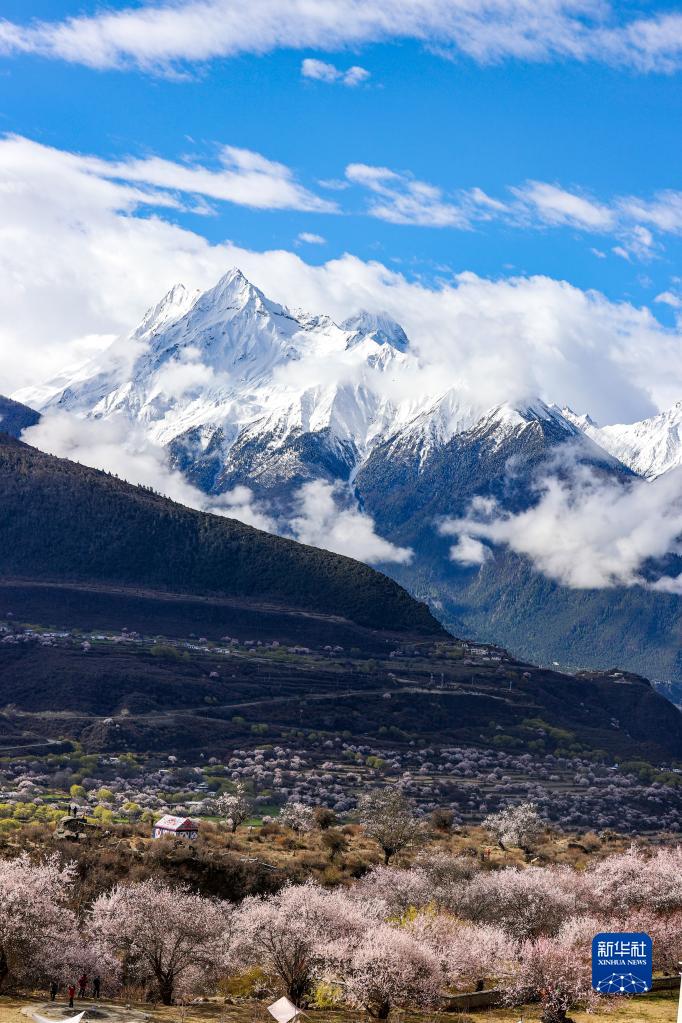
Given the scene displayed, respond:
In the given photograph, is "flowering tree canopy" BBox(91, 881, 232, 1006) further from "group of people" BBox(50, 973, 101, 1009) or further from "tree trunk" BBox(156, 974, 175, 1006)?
"group of people" BBox(50, 973, 101, 1009)

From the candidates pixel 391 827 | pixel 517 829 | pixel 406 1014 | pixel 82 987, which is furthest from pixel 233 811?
pixel 406 1014

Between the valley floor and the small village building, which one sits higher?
the small village building

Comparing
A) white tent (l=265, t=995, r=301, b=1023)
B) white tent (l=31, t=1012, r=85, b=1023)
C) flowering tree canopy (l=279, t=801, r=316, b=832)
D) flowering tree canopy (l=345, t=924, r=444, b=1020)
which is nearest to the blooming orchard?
flowering tree canopy (l=345, t=924, r=444, b=1020)

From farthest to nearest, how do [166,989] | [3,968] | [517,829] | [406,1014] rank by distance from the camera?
[517,829] → [166,989] → [3,968] → [406,1014]

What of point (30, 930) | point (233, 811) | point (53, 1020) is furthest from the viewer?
point (233, 811)

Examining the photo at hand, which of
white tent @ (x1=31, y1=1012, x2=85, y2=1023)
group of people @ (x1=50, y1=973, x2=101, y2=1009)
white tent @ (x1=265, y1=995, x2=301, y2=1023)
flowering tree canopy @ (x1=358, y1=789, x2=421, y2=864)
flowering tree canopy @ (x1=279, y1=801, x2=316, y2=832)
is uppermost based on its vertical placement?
flowering tree canopy @ (x1=358, y1=789, x2=421, y2=864)

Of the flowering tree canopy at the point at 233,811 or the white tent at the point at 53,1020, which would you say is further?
the flowering tree canopy at the point at 233,811

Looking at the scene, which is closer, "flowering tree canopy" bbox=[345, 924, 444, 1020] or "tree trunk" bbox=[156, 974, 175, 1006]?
"flowering tree canopy" bbox=[345, 924, 444, 1020]

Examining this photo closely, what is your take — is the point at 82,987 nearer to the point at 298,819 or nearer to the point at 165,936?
the point at 165,936

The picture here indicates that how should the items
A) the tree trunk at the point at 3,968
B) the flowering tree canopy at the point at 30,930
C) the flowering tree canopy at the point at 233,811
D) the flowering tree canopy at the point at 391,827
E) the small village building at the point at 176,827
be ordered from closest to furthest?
the tree trunk at the point at 3,968
the flowering tree canopy at the point at 30,930
the flowering tree canopy at the point at 391,827
the small village building at the point at 176,827
the flowering tree canopy at the point at 233,811

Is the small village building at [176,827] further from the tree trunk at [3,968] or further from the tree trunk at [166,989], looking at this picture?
the tree trunk at [3,968]

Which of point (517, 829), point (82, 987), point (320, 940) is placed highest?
point (517, 829)

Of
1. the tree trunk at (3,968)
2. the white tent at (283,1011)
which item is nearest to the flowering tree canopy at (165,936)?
the tree trunk at (3,968)

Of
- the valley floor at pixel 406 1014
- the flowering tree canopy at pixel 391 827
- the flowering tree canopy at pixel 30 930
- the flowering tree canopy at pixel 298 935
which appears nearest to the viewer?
the valley floor at pixel 406 1014
